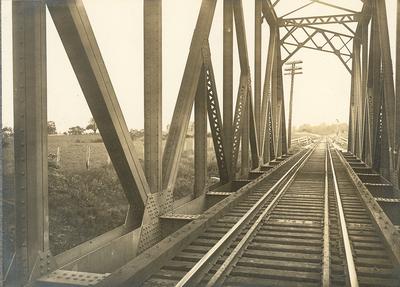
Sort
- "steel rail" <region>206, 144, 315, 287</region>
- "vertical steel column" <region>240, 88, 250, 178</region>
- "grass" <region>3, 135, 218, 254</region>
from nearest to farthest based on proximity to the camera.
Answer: "steel rail" <region>206, 144, 315, 287</region>
"grass" <region>3, 135, 218, 254</region>
"vertical steel column" <region>240, 88, 250, 178</region>

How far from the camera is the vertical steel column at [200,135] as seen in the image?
8.07 metres

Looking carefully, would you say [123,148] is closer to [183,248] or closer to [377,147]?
[183,248]

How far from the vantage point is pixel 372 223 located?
250 inches

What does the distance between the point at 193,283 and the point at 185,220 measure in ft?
7.18

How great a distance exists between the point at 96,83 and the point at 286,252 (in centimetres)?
289

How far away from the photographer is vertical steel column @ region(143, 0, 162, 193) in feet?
18.7

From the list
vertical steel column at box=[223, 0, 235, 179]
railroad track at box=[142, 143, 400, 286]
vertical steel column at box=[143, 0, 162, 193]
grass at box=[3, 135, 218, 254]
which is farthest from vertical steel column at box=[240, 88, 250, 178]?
vertical steel column at box=[143, 0, 162, 193]

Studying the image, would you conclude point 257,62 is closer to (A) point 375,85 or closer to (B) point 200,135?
(A) point 375,85

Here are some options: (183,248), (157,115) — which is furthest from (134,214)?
(157,115)

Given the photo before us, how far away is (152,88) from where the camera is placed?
18.8ft

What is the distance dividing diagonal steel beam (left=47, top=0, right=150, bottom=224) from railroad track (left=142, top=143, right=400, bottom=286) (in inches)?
45.4

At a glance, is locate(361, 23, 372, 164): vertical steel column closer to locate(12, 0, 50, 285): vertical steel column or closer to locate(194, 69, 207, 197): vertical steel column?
locate(194, 69, 207, 197): vertical steel column

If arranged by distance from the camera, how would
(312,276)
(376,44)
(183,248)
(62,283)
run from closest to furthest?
(62,283) → (312,276) → (183,248) → (376,44)

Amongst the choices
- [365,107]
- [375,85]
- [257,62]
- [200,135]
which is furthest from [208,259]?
[365,107]
